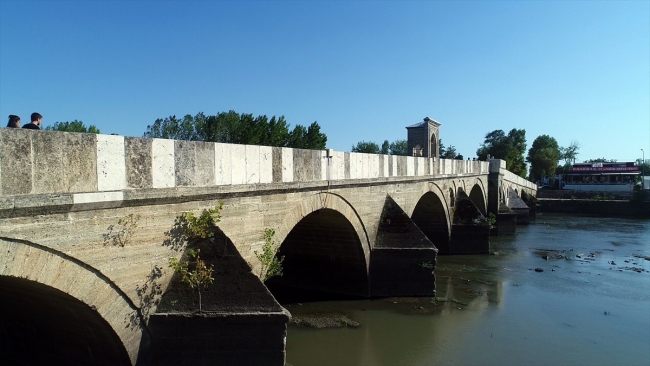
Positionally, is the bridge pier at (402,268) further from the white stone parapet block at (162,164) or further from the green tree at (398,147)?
the green tree at (398,147)

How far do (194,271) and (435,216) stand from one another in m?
11.0

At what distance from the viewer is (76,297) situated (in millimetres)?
3441

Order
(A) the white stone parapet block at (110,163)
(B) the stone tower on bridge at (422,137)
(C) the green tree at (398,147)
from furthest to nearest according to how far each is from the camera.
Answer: (C) the green tree at (398,147) < (B) the stone tower on bridge at (422,137) < (A) the white stone parapet block at (110,163)

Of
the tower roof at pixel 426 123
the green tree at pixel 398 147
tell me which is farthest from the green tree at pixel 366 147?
the tower roof at pixel 426 123

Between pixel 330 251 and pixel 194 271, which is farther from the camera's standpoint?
pixel 330 251

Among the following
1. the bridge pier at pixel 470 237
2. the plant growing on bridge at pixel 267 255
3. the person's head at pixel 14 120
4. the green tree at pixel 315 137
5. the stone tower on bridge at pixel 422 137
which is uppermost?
the green tree at pixel 315 137

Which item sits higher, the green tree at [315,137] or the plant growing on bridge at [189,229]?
the green tree at [315,137]

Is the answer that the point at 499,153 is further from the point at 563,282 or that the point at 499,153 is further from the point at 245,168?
the point at 245,168

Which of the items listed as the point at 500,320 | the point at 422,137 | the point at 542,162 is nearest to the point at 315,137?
the point at 422,137

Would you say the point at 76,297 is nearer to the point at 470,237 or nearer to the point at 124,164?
the point at 124,164

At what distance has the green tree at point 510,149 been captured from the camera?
143ft

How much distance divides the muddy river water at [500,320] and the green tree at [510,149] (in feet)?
82.5

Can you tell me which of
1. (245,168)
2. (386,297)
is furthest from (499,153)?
(245,168)

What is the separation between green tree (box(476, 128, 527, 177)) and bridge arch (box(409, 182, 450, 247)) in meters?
22.9
